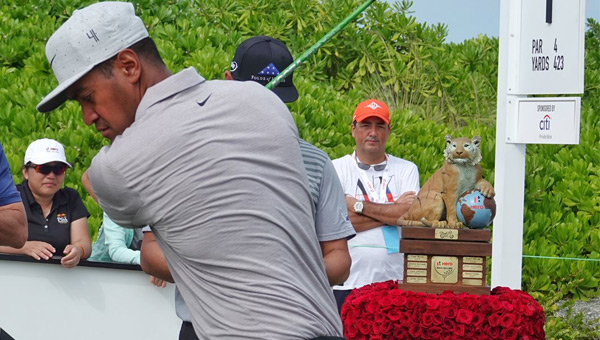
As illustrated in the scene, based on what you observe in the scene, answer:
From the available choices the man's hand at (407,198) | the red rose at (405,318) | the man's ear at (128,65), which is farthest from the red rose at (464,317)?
the man's ear at (128,65)

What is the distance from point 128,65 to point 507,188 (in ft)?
14.9

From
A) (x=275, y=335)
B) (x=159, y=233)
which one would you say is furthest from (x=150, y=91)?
(x=275, y=335)

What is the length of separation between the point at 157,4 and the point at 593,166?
5804 mm

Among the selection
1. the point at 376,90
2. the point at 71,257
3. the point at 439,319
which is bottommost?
the point at 439,319

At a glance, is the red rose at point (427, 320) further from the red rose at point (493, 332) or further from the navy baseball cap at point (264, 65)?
the navy baseball cap at point (264, 65)

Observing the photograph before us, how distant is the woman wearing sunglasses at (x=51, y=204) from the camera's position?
229 inches

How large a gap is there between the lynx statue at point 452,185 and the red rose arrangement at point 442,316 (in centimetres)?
40

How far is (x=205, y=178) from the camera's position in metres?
2.10

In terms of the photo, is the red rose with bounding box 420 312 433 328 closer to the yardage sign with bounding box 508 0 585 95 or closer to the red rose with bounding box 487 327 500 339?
the red rose with bounding box 487 327 500 339

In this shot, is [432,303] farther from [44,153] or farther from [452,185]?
[44,153]

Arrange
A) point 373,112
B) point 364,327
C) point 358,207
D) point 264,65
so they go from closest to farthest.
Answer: point 264,65 → point 364,327 → point 358,207 → point 373,112

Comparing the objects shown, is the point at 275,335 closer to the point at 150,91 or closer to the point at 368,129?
the point at 150,91

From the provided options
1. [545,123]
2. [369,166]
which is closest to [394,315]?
[369,166]

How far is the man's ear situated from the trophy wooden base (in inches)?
128
